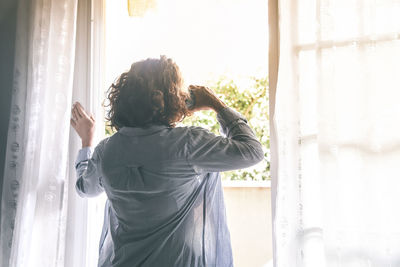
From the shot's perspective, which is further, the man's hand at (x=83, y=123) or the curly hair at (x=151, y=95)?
the man's hand at (x=83, y=123)

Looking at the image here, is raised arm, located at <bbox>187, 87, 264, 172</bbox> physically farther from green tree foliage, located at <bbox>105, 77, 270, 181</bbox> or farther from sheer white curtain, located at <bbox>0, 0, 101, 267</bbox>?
green tree foliage, located at <bbox>105, 77, 270, 181</bbox>

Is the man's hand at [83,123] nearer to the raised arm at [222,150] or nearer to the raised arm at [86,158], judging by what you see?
the raised arm at [86,158]

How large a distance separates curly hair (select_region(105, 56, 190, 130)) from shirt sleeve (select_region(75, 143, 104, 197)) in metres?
0.17

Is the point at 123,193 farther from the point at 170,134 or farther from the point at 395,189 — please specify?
the point at 395,189

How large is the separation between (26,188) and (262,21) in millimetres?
1513

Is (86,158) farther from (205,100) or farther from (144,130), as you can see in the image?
(205,100)

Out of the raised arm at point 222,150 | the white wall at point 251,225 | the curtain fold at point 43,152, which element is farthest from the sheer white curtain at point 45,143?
the white wall at point 251,225

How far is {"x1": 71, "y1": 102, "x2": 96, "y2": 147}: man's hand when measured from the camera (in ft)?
4.65

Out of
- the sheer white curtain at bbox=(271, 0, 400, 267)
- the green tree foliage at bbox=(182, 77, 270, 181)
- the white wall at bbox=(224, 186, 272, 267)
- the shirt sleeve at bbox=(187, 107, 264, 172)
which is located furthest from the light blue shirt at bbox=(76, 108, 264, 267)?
the green tree foliage at bbox=(182, 77, 270, 181)

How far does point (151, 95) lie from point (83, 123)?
0.48 metres

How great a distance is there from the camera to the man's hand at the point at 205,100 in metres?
1.18

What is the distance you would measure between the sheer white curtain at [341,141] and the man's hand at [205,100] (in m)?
0.21

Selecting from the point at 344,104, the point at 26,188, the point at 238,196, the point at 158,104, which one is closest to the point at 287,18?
the point at 344,104

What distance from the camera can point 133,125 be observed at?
112 centimetres
